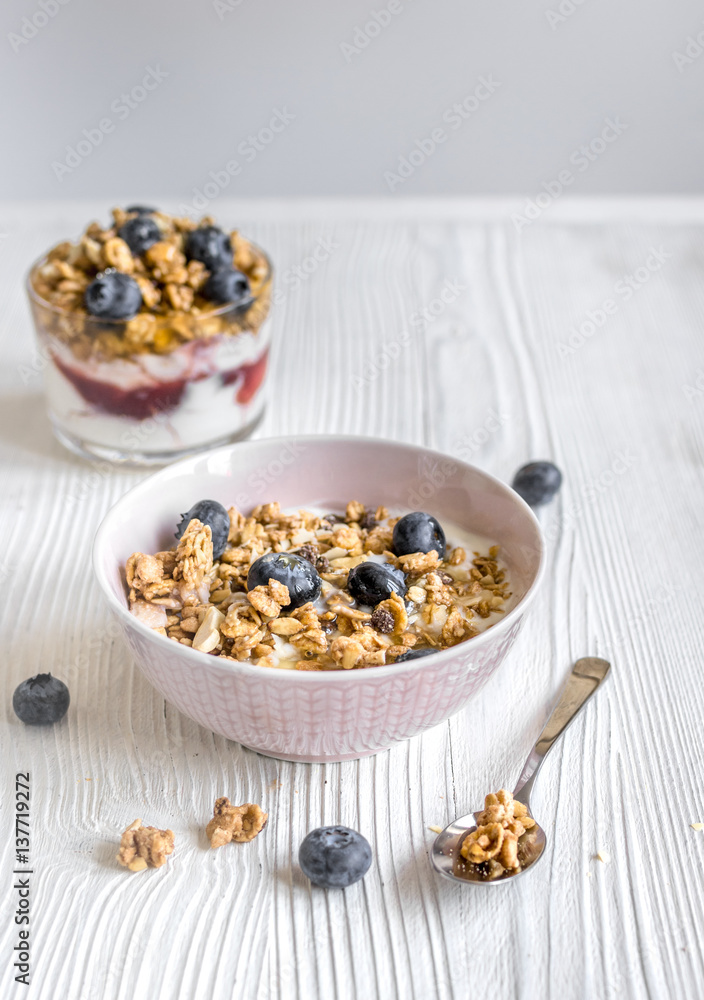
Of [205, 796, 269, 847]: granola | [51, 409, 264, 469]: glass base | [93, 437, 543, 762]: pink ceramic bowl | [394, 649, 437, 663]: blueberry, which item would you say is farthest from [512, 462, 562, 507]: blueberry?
[205, 796, 269, 847]: granola

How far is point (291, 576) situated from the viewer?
918mm

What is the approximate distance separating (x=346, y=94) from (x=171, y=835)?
6.03 ft

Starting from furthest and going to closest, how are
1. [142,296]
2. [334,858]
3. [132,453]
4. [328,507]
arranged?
[132,453] → [142,296] → [328,507] → [334,858]

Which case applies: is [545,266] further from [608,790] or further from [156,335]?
[608,790]

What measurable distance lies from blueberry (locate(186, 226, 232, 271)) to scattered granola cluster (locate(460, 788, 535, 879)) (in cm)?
84

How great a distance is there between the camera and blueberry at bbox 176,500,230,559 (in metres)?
1.01

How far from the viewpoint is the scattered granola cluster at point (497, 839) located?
2.66 ft

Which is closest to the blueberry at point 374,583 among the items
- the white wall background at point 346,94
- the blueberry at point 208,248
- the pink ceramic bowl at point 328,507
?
the pink ceramic bowl at point 328,507

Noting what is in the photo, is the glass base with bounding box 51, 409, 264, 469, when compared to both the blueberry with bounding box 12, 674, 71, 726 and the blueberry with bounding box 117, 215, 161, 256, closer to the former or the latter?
the blueberry with bounding box 117, 215, 161, 256

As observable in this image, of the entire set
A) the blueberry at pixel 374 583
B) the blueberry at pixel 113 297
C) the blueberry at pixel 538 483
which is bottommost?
the blueberry at pixel 538 483

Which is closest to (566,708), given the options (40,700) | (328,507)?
(328,507)

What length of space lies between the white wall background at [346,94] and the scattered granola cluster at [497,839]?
1.82 m

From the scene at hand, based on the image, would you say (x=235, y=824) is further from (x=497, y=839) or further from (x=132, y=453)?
(x=132, y=453)

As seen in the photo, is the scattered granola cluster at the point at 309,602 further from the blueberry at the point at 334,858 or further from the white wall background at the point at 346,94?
the white wall background at the point at 346,94
